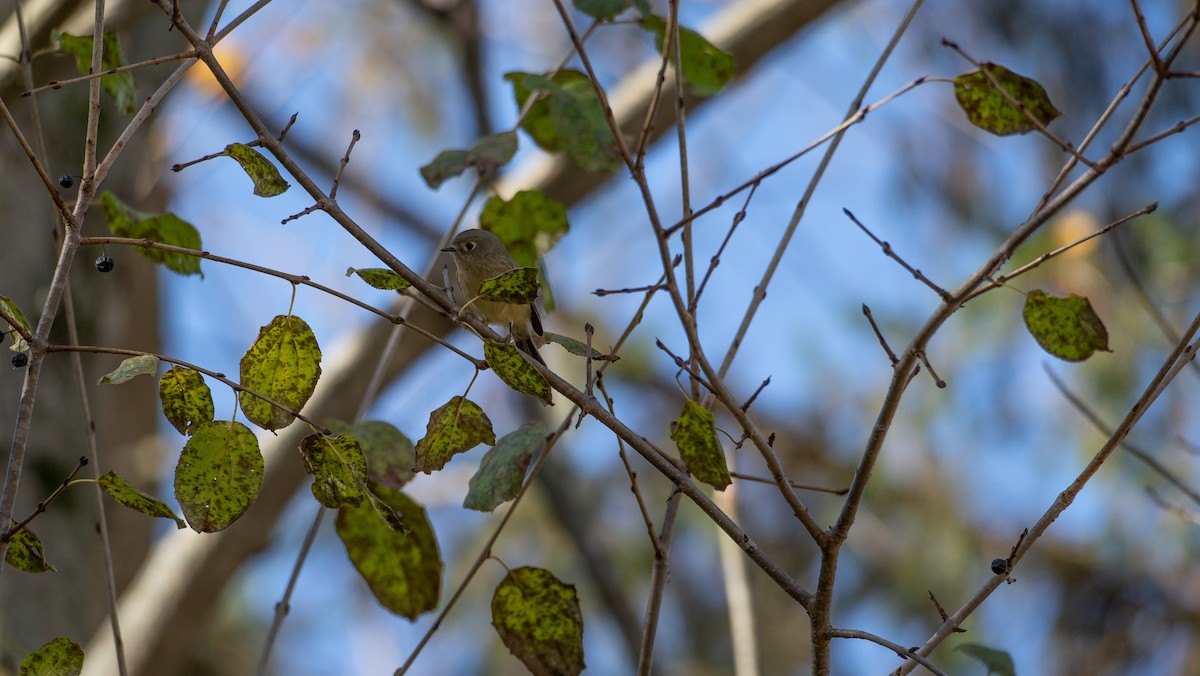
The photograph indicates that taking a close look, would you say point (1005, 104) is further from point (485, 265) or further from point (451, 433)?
point (485, 265)

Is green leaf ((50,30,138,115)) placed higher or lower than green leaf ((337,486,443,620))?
higher

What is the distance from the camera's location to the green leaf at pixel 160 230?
167 cm

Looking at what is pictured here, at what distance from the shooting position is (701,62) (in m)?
1.97

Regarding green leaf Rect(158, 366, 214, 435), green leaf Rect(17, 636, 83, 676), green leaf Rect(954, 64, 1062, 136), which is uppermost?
green leaf Rect(954, 64, 1062, 136)

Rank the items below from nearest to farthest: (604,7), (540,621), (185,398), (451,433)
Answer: (185,398) → (451,433) → (540,621) → (604,7)

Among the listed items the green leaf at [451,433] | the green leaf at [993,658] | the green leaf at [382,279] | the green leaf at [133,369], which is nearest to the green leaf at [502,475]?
the green leaf at [451,433]

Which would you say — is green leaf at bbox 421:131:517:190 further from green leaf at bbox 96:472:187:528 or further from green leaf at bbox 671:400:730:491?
green leaf at bbox 96:472:187:528

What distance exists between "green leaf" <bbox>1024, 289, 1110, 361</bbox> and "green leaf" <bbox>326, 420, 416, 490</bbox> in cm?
86

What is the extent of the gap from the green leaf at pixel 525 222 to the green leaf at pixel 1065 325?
0.81m

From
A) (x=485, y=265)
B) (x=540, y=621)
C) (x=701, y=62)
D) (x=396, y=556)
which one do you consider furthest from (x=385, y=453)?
(x=485, y=265)

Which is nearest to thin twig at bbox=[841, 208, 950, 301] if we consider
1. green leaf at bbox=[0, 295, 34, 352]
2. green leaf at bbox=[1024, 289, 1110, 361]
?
green leaf at bbox=[1024, 289, 1110, 361]

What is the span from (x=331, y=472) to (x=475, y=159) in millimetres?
728

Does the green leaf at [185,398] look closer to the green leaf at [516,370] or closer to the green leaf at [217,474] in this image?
the green leaf at [217,474]

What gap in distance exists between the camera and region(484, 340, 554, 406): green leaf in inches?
48.3
